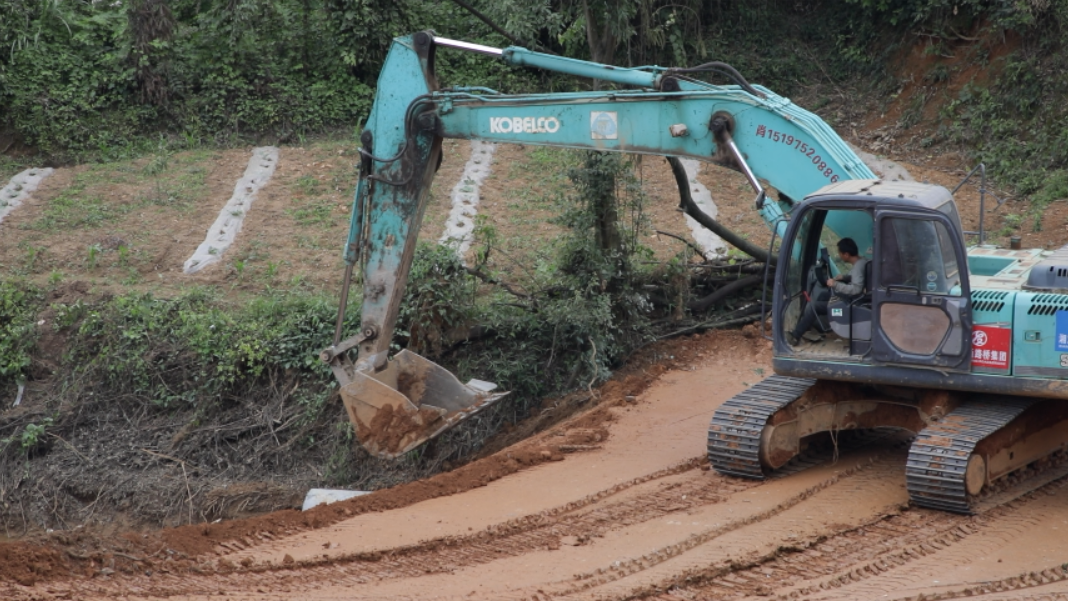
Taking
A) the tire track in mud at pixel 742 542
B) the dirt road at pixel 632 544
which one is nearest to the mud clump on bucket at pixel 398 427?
the dirt road at pixel 632 544

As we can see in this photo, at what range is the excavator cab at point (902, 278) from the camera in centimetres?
755

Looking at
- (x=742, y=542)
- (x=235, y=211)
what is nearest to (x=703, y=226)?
(x=742, y=542)

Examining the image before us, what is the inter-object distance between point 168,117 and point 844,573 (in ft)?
Result: 49.5

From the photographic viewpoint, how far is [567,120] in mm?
8539

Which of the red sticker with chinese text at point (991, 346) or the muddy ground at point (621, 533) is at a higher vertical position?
the red sticker with chinese text at point (991, 346)

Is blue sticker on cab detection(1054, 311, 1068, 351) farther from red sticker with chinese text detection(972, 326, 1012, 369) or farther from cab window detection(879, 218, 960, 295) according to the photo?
cab window detection(879, 218, 960, 295)

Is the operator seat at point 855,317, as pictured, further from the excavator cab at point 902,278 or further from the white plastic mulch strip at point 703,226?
the white plastic mulch strip at point 703,226

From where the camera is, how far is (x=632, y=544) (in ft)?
23.7

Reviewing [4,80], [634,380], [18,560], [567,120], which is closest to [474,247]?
[634,380]

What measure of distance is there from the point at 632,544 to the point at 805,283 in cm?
240

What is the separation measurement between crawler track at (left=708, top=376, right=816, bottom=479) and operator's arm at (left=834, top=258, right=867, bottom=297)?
3.06 feet

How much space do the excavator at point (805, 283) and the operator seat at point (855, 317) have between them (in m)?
0.01

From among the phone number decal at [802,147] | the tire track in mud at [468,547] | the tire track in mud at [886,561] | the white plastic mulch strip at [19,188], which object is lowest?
the tire track in mud at [886,561]

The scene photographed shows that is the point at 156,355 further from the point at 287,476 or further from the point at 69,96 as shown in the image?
the point at 69,96
